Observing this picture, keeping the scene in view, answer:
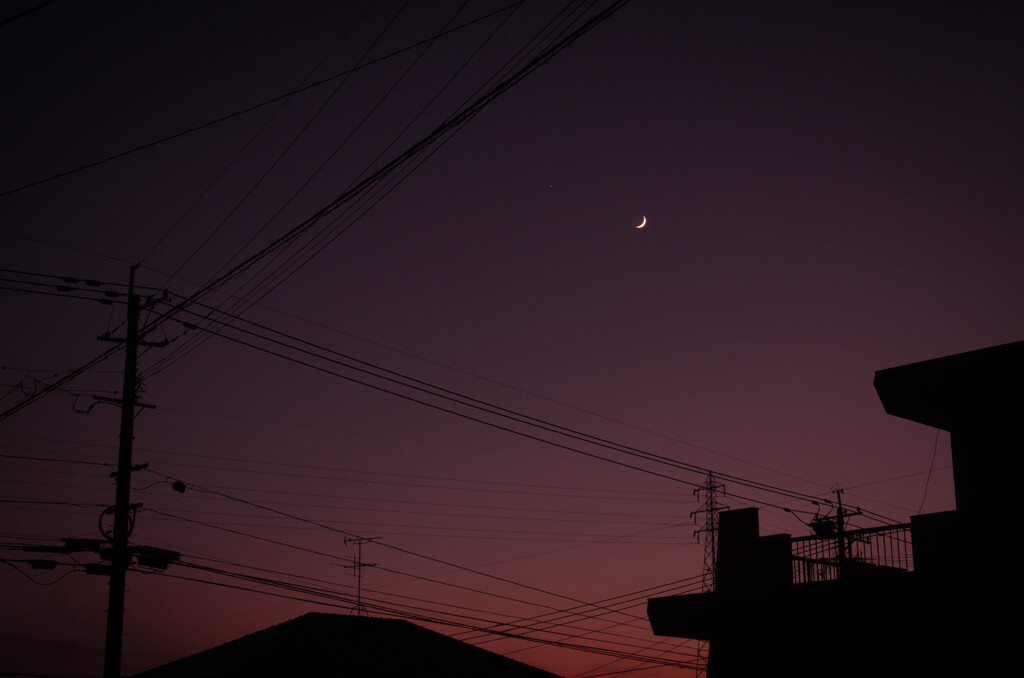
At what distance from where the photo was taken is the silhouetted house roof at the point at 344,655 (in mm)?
24953

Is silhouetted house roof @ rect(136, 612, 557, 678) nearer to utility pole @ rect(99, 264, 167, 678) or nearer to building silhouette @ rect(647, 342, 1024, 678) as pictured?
utility pole @ rect(99, 264, 167, 678)

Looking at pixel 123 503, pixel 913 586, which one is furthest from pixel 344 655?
pixel 913 586

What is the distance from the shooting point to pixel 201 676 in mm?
25609

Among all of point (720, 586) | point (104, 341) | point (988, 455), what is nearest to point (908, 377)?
point (988, 455)

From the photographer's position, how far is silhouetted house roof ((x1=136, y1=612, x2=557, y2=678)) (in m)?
25.0

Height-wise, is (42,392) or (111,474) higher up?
(42,392)

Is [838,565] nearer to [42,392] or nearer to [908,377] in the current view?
[908,377]

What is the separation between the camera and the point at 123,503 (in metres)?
19.5

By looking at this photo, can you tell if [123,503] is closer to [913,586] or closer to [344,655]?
[344,655]

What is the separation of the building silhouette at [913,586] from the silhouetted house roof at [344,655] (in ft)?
46.7

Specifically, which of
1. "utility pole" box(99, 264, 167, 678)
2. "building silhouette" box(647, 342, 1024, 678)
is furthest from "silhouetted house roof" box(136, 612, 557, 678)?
"building silhouette" box(647, 342, 1024, 678)

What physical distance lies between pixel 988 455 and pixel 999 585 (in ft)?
8.42

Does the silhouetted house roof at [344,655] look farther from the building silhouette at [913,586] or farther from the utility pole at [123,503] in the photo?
the building silhouette at [913,586]

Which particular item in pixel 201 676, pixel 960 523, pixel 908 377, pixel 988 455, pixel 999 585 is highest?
pixel 908 377
